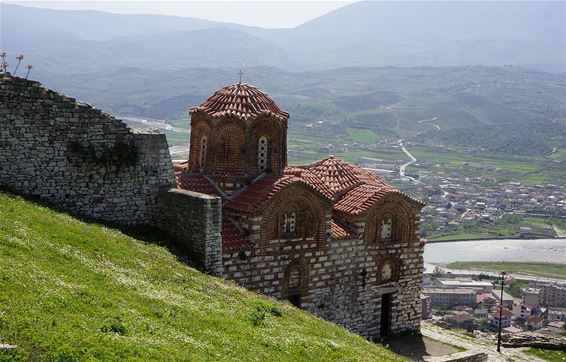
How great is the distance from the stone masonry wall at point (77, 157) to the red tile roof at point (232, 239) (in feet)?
7.04

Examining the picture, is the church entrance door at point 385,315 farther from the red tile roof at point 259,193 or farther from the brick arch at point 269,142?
the brick arch at point 269,142

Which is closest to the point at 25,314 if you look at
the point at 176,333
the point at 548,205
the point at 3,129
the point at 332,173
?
the point at 176,333

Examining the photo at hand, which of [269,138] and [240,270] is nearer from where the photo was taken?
[240,270]

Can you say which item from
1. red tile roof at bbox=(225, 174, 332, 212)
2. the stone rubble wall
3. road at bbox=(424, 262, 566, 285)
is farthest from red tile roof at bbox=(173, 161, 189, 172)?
road at bbox=(424, 262, 566, 285)

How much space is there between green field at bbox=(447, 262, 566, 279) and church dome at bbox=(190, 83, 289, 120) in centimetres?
6590

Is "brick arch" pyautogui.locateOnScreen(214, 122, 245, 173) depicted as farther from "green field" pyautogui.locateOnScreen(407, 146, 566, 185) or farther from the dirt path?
"green field" pyautogui.locateOnScreen(407, 146, 566, 185)

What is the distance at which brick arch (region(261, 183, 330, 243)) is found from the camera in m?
20.8

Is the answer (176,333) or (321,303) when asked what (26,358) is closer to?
(176,333)

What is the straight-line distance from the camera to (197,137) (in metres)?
23.6

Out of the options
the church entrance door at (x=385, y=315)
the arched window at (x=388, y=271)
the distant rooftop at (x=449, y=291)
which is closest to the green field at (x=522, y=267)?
the distant rooftop at (x=449, y=291)

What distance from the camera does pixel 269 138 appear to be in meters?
22.8

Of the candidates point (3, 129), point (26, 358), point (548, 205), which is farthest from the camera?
point (548, 205)

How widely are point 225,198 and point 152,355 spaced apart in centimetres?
1169

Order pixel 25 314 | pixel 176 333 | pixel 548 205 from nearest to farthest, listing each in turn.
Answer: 1. pixel 25 314
2. pixel 176 333
3. pixel 548 205
